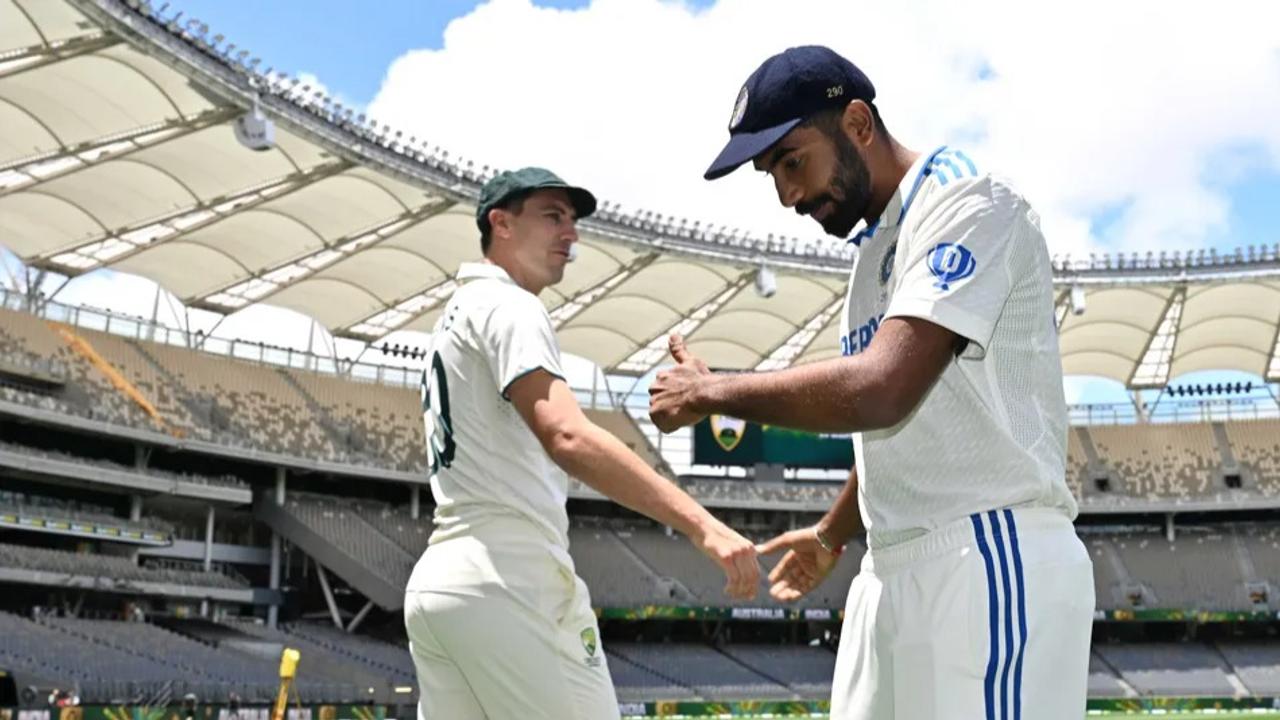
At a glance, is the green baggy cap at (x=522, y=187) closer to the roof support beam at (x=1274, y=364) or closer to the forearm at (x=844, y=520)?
the forearm at (x=844, y=520)

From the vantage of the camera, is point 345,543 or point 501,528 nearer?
point 501,528

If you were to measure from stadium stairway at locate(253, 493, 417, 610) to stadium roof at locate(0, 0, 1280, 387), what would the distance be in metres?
7.77

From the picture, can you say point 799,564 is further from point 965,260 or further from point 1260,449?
point 1260,449

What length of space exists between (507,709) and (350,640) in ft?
147

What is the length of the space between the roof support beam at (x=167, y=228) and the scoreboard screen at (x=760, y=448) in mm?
22851

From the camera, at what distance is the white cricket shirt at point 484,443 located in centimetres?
461

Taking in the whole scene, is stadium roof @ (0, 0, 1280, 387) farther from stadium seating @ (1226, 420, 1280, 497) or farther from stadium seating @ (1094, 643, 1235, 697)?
stadium seating @ (1094, 643, 1235, 697)

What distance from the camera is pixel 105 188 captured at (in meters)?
39.6

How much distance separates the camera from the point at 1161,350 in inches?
2368

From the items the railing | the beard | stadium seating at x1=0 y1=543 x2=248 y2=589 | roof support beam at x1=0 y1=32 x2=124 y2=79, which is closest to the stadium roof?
roof support beam at x1=0 y1=32 x2=124 y2=79

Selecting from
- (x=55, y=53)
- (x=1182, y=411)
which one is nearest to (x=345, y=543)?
(x=55, y=53)

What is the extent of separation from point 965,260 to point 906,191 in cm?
35

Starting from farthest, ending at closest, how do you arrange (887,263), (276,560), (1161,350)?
1. (1161,350)
2. (276,560)
3. (887,263)

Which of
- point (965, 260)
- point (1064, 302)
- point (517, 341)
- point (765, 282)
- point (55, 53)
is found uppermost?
point (55, 53)
